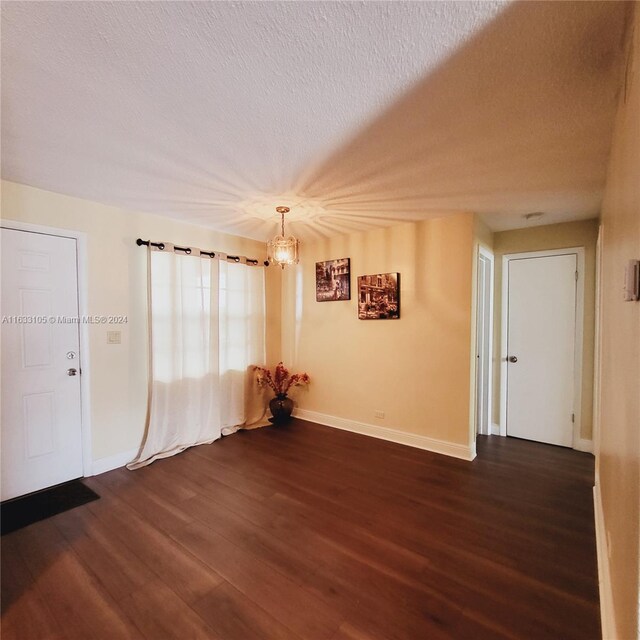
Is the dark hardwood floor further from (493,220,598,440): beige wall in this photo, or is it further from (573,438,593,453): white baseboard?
(493,220,598,440): beige wall

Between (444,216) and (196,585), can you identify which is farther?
(444,216)

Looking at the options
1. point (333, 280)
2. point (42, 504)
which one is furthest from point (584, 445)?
point (42, 504)

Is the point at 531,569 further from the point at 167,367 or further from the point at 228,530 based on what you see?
the point at 167,367

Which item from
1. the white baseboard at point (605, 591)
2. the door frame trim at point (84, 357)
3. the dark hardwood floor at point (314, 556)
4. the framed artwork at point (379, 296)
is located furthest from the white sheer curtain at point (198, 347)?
the white baseboard at point (605, 591)

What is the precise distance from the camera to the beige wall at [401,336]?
10.3 ft

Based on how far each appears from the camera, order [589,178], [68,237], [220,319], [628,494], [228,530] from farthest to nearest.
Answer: [220,319], [68,237], [589,178], [228,530], [628,494]

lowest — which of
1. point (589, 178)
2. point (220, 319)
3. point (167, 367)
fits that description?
point (167, 367)

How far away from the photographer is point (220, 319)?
3.76 meters

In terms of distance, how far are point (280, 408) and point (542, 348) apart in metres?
3.23

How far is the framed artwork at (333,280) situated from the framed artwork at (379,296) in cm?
20

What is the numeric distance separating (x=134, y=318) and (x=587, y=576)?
3.85m

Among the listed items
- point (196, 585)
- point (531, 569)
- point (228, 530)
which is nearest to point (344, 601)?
point (196, 585)

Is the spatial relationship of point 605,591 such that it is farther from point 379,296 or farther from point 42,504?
point 42,504

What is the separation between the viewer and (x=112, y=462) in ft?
9.60
